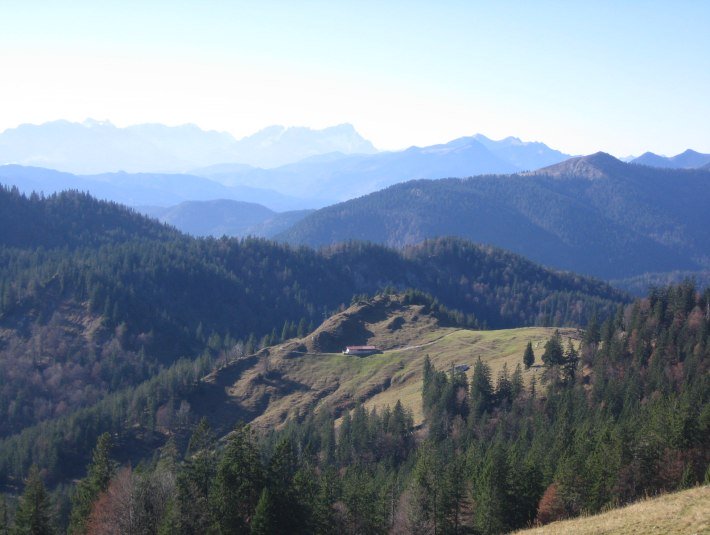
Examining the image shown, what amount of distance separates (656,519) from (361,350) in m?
124

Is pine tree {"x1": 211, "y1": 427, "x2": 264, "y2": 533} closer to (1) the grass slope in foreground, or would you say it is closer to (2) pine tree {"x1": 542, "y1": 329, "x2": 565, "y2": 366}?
(1) the grass slope in foreground

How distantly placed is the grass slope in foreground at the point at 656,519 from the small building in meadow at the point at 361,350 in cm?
11665

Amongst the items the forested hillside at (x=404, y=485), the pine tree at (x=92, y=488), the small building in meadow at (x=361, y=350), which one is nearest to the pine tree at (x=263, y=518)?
the forested hillside at (x=404, y=485)

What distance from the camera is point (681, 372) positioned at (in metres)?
94.6

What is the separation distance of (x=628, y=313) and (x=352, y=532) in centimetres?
10237

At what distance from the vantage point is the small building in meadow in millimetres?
154325

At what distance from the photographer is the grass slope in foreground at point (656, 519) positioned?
30656 mm

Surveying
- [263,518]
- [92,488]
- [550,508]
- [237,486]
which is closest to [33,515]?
[92,488]

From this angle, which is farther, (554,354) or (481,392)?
(554,354)

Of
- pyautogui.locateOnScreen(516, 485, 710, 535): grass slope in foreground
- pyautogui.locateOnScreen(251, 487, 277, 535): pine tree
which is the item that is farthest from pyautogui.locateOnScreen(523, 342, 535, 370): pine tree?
pyautogui.locateOnScreen(251, 487, 277, 535): pine tree

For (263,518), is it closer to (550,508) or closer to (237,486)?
(237,486)

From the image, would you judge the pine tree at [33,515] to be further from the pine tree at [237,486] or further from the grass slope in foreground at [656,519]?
the grass slope in foreground at [656,519]

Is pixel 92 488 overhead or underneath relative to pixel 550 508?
overhead

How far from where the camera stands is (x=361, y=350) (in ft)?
509
